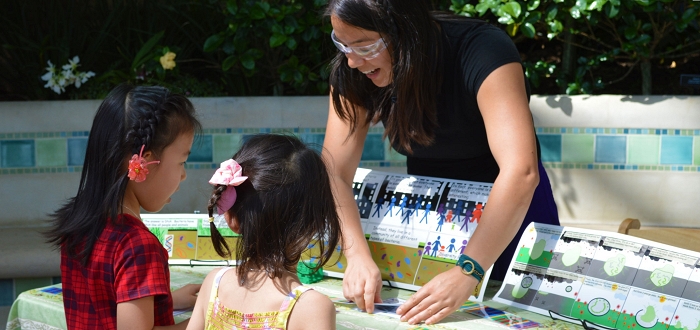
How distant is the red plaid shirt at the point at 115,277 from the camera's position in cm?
156

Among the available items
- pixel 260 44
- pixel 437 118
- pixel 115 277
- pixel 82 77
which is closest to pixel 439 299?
pixel 437 118

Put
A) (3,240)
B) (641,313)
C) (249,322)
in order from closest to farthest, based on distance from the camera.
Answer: (249,322) → (641,313) → (3,240)

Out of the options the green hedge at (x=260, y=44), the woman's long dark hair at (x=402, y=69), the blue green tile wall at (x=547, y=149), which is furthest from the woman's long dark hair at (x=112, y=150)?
the green hedge at (x=260, y=44)

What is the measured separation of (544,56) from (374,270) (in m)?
3.12

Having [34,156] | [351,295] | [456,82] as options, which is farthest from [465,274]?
[34,156]

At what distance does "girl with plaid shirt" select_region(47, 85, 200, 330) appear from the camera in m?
1.57

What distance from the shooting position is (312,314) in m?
1.37

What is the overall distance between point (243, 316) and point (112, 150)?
1.54ft

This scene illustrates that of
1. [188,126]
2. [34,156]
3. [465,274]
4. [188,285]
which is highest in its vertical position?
[188,126]

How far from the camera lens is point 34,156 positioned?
398 centimetres

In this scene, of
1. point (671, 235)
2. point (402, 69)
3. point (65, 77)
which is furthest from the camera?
point (65, 77)

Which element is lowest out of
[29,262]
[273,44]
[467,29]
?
[29,262]

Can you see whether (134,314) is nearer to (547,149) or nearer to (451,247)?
(451,247)

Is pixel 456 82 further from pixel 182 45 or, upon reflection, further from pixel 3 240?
pixel 182 45
